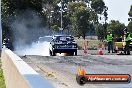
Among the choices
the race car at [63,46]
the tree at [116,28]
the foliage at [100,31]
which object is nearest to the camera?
the race car at [63,46]

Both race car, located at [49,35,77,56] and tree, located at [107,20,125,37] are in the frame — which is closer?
race car, located at [49,35,77,56]

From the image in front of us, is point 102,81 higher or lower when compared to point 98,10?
lower


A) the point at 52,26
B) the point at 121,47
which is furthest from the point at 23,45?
the point at 52,26

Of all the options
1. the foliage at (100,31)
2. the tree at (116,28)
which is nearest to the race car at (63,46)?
the foliage at (100,31)

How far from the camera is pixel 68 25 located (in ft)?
368

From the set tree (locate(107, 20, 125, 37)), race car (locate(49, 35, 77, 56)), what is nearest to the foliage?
tree (locate(107, 20, 125, 37))

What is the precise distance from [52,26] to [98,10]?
626 inches

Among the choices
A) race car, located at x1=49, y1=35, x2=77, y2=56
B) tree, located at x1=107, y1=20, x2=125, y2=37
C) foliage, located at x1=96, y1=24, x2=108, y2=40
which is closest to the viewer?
race car, located at x1=49, y1=35, x2=77, y2=56

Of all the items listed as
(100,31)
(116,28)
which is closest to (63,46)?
(100,31)

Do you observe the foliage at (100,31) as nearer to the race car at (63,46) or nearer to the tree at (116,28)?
the tree at (116,28)

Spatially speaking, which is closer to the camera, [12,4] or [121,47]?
[121,47]

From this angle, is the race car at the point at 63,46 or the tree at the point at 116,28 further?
the tree at the point at 116,28

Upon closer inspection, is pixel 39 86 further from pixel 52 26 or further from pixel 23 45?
pixel 52 26

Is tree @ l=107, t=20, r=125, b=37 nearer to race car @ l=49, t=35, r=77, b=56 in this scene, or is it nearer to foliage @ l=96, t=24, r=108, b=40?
foliage @ l=96, t=24, r=108, b=40
